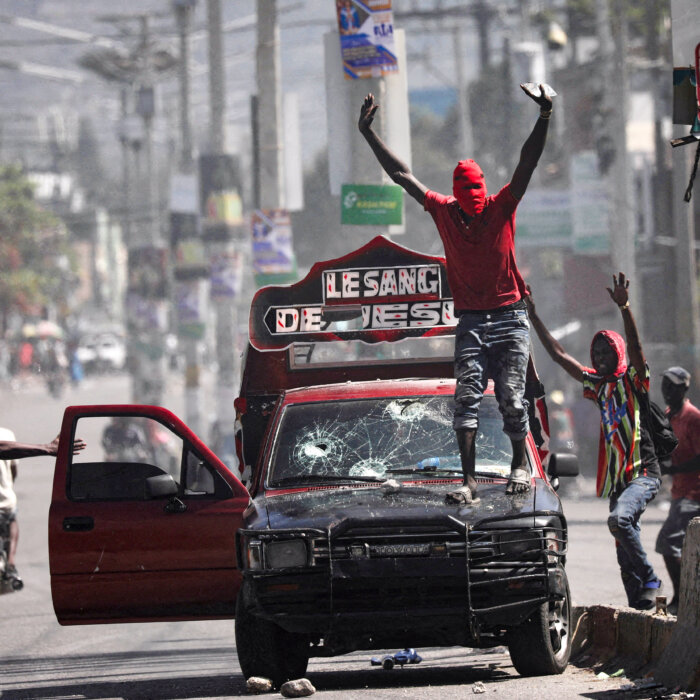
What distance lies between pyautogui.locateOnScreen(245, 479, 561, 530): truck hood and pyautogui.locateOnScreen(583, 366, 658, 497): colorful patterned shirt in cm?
129

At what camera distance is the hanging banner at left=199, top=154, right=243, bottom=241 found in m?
31.3

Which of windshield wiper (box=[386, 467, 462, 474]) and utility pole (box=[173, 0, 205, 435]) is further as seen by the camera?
utility pole (box=[173, 0, 205, 435])

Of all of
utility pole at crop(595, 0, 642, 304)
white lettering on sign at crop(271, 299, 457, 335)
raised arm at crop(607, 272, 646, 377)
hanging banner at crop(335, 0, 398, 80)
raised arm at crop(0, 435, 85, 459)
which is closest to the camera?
raised arm at crop(607, 272, 646, 377)

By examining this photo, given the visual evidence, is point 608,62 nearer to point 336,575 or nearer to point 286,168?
point 286,168

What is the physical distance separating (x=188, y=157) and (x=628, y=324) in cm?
2953

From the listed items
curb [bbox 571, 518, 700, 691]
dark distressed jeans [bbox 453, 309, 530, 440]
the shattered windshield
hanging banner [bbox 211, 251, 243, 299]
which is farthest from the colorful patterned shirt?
hanging banner [bbox 211, 251, 243, 299]

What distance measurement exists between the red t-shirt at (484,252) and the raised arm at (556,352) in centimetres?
125

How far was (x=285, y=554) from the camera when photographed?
7.36 m

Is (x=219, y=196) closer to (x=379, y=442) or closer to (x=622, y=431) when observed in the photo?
(x=622, y=431)

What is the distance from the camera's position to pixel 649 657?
8.03m

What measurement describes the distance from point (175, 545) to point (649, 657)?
99.7 inches

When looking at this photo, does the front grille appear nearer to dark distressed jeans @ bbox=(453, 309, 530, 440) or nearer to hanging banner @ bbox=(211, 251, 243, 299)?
dark distressed jeans @ bbox=(453, 309, 530, 440)

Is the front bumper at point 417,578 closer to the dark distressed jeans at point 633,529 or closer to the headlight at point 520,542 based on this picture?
the headlight at point 520,542

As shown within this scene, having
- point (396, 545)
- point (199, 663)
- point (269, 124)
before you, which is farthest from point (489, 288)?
point (269, 124)
